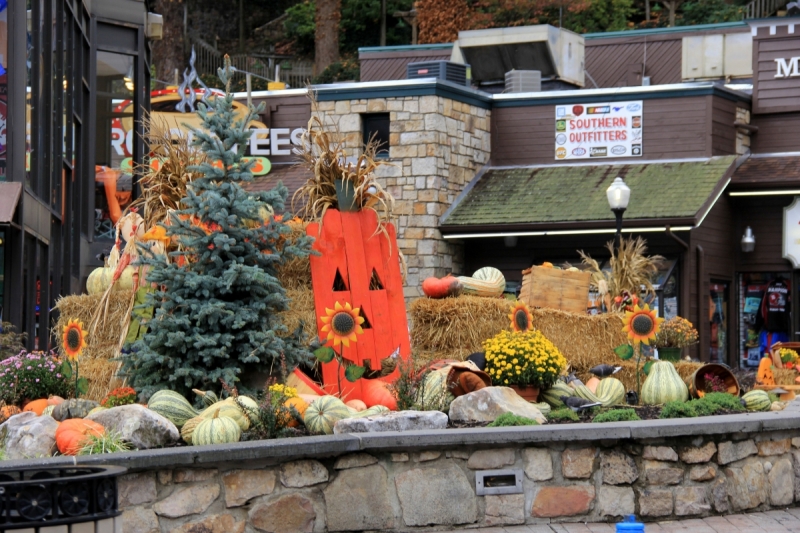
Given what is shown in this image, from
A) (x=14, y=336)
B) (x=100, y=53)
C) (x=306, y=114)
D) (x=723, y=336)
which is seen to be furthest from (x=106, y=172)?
(x=723, y=336)

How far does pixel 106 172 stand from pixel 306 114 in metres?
5.46

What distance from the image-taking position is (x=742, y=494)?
9188 mm

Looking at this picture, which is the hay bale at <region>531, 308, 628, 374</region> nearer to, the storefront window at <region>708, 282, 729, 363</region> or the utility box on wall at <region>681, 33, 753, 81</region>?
the storefront window at <region>708, 282, 729, 363</region>

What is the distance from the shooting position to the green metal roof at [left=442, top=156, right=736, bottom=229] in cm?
2266

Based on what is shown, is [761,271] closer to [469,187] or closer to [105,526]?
[469,187]

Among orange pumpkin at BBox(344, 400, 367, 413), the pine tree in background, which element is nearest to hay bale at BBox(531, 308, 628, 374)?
orange pumpkin at BBox(344, 400, 367, 413)

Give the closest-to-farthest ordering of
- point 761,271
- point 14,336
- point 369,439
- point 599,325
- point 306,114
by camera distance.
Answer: point 369,439, point 14,336, point 599,325, point 761,271, point 306,114

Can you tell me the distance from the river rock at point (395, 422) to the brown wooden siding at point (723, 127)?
15.9 metres

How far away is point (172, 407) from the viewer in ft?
30.1

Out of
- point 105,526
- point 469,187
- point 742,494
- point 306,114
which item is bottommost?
point 742,494

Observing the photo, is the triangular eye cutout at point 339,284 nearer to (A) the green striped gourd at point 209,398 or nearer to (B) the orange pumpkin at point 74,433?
(A) the green striped gourd at point 209,398

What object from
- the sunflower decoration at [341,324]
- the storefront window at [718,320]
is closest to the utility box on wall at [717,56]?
the storefront window at [718,320]

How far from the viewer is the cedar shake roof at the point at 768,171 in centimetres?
2317

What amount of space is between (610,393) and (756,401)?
1.23m
